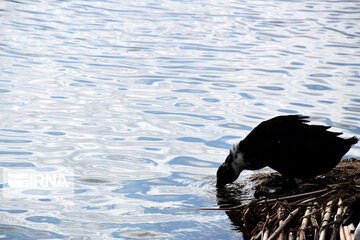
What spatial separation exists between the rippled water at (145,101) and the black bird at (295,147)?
70cm

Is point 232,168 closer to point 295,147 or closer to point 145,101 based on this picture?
point 295,147

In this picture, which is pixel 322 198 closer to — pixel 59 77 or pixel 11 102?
pixel 11 102

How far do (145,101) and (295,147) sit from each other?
4.08m

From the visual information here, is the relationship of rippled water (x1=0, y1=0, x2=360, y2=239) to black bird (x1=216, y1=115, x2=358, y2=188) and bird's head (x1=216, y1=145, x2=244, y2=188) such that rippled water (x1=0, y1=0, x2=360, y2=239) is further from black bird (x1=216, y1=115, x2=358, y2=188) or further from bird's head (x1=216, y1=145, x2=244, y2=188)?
black bird (x1=216, y1=115, x2=358, y2=188)

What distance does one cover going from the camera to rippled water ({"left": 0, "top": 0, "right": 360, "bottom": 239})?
549 centimetres

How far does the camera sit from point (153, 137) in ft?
25.0

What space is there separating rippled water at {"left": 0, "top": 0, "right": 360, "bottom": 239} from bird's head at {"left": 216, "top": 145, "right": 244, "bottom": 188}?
0.67 feet

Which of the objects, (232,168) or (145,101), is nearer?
(232,168)

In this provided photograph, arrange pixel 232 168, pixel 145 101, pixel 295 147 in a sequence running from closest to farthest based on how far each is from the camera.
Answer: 1. pixel 295 147
2. pixel 232 168
3. pixel 145 101

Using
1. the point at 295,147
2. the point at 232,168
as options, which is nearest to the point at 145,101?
the point at 232,168

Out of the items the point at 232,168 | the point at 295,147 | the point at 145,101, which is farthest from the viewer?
the point at 145,101

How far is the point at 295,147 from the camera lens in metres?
5.39

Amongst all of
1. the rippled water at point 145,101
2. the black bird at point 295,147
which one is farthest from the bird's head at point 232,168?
the rippled water at point 145,101

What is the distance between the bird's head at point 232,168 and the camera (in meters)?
5.79
